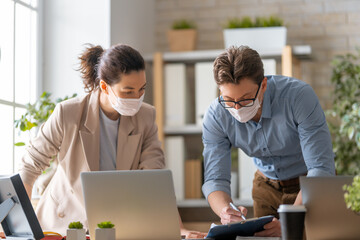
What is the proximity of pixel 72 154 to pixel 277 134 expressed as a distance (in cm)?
89

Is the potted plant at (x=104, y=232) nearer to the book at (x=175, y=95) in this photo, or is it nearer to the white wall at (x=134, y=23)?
the white wall at (x=134, y=23)

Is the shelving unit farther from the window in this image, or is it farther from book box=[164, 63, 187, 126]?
the window

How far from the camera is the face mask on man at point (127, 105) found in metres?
2.46

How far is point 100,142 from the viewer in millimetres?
2578

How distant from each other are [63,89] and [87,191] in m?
1.79

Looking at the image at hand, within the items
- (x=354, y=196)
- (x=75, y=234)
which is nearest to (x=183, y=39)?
(x=75, y=234)

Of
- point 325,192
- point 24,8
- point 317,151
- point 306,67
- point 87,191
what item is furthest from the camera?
point 306,67

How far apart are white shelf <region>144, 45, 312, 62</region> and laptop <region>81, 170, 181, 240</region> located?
2120 millimetres

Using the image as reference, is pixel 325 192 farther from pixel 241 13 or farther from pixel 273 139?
pixel 241 13

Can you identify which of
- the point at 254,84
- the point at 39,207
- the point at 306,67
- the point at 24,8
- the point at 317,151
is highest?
the point at 24,8

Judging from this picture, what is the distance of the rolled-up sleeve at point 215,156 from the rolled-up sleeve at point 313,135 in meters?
0.34

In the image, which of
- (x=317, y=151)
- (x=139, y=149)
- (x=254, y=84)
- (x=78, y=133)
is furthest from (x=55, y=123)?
(x=317, y=151)

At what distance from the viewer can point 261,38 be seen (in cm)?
387

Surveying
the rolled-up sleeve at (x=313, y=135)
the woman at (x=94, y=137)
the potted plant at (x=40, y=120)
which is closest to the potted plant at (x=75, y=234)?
the woman at (x=94, y=137)
